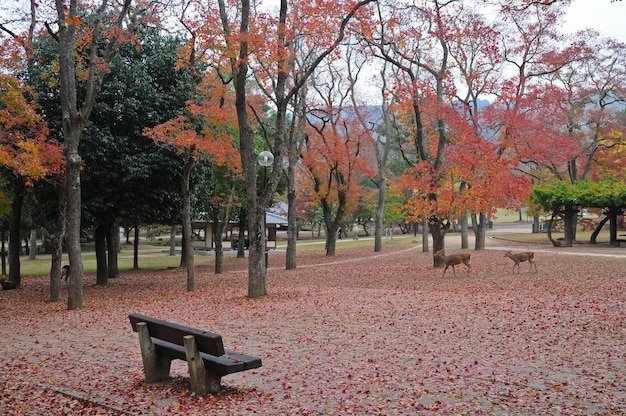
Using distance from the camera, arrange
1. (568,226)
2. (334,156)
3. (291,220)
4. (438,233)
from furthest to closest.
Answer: (334,156), (568,226), (291,220), (438,233)

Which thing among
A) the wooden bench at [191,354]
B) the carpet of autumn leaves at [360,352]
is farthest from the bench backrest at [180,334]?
the carpet of autumn leaves at [360,352]

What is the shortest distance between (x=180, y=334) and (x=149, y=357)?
2.17 feet

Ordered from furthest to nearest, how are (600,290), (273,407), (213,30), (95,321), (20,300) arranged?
(20,300) → (213,30) → (600,290) → (95,321) → (273,407)

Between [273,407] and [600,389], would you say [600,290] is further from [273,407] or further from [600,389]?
[273,407]

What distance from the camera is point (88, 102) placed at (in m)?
13.0

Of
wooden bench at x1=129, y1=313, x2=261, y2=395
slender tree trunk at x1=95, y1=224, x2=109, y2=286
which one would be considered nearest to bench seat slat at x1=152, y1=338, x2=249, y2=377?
wooden bench at x1=129, y1=313, x2=261, y2=395

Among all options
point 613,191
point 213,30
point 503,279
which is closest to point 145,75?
point 213,30

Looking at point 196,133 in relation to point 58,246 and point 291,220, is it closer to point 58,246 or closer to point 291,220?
point 58,246

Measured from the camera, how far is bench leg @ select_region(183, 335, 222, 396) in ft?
17.7

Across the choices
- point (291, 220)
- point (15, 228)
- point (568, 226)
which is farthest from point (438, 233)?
point (15, 228)

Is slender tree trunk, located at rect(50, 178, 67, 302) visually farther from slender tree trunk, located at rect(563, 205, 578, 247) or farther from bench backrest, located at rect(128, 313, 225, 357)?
slender tree trunk, located at rect(563, 205, 578, 247)

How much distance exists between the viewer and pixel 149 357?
19.8 feet

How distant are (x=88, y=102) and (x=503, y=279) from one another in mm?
11959

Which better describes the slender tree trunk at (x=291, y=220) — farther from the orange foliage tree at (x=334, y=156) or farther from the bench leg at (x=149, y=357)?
the bench leg at (x=149, y=357)
